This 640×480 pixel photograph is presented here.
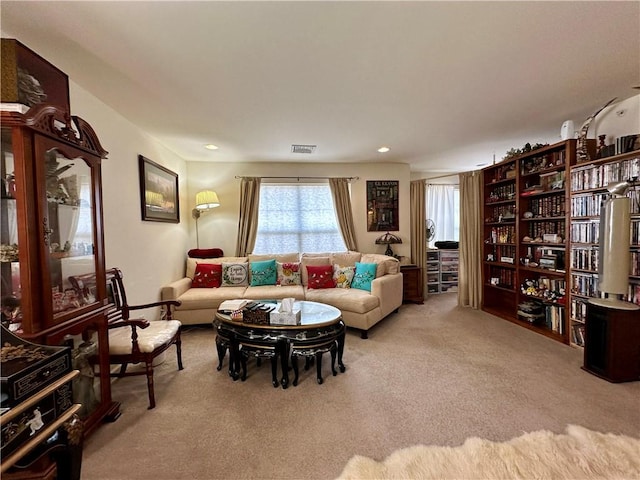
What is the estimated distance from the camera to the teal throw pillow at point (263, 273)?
4.08 meters

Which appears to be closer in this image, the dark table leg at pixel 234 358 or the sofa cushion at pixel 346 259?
the dark table leg at pixel 234 358

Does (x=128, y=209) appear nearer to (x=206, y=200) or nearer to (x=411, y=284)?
(x=206, y=200)

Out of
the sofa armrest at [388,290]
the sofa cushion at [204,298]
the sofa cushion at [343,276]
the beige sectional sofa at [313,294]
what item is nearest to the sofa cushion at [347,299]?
the beige sectional sofa at [313,294]

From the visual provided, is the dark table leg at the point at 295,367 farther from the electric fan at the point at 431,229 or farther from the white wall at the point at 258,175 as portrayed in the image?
the electric fan at the point at 431,229

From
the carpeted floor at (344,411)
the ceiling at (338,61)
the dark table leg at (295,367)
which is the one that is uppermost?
the ceiling at (338,61)

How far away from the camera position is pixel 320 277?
3.99 meters

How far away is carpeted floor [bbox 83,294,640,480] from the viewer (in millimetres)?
1564

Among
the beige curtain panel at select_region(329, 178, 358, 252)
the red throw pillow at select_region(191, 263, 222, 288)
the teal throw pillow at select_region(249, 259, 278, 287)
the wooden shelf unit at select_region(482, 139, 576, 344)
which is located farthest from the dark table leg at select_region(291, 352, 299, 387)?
the wooden shelf unit at select_region(482, 139, 576, 344)

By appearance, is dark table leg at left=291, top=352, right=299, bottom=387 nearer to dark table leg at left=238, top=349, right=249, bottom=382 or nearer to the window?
dark table leg at left=238, top=349, right=249, bottom=382

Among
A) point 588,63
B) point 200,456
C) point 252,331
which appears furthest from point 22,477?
point 588,63

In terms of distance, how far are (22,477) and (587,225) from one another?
14.3ft

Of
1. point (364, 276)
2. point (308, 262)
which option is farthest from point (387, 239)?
point (308, 262)

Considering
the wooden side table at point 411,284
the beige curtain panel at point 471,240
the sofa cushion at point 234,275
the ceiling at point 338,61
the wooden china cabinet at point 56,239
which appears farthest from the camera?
the wooden side table at point 411,284

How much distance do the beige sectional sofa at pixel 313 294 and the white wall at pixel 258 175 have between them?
22.4 inches
